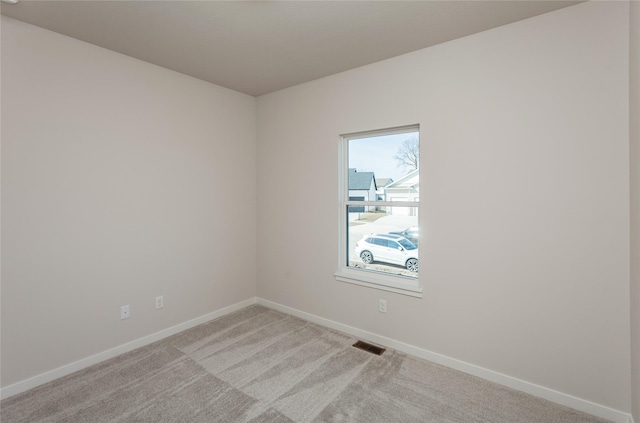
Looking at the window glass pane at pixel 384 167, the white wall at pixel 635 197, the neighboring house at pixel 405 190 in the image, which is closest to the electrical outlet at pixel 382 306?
the neighboring house at pixel 405 190

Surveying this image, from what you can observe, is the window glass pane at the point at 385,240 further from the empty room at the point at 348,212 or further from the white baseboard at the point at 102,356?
the white baseboard at the point at 102,356

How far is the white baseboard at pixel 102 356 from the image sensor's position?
84.7 inches

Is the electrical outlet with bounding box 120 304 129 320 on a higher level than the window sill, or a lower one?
lower

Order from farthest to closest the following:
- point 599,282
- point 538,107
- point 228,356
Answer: point 228,356 → point 538,107 → point 599,282

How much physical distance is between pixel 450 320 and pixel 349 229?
4.16 ft

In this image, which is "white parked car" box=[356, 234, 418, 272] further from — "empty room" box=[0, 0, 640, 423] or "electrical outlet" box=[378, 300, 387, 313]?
"electrical outlet" box=[378, 300, 387, 313]

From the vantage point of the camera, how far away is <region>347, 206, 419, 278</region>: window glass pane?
2789 millimetres

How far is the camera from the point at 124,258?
107 inches

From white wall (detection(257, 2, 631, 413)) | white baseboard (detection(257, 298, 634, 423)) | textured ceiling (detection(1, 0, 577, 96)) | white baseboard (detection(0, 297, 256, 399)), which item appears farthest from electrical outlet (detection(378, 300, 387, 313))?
textured ceiling (detection(1, 0, 577, 96))

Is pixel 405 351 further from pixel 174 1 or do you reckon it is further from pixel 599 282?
pixel 174 1

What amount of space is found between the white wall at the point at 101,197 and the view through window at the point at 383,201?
4.88ft

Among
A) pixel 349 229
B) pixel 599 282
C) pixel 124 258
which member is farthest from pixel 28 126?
pixel 599 282

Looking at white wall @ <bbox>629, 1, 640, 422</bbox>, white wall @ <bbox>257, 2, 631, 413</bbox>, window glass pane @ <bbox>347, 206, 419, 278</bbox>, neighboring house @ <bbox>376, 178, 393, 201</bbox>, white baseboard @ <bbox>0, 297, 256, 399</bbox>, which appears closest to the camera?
white wall @ <bbox>629, 1, 640, 422</bbox>

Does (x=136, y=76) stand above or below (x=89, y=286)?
above
